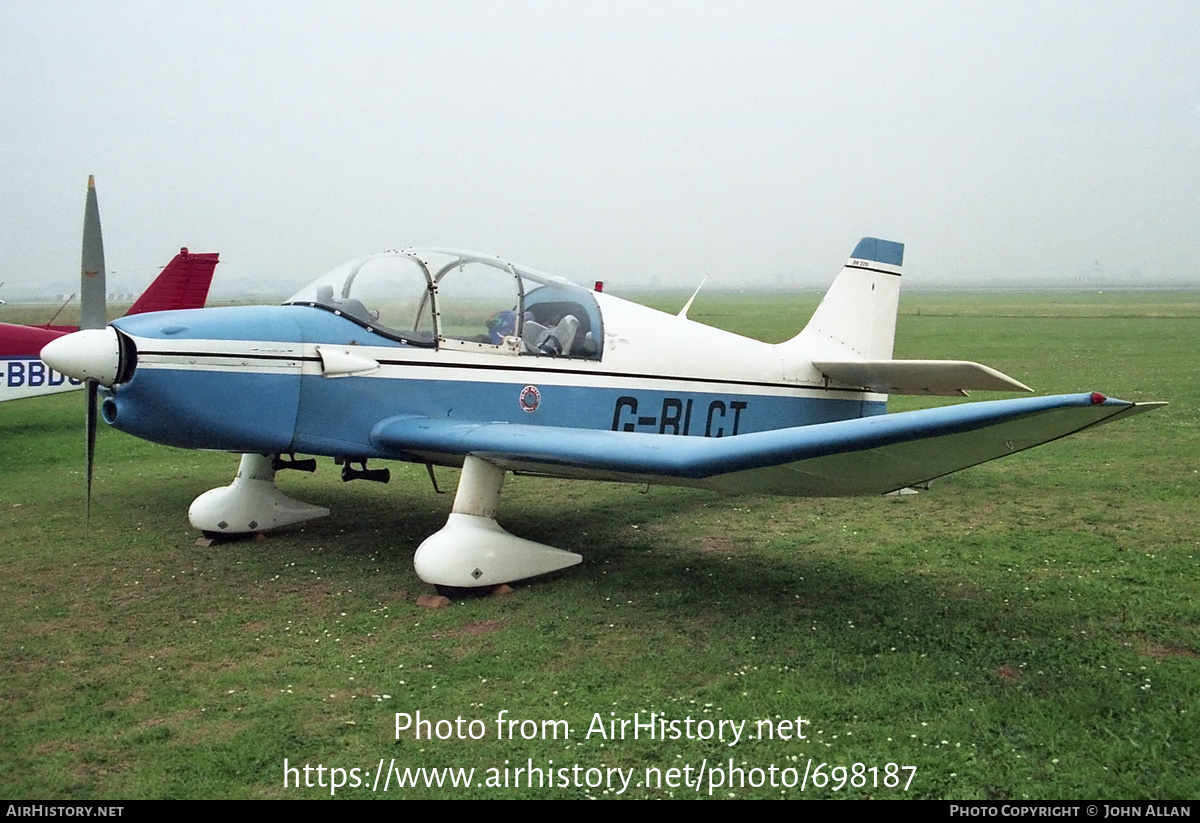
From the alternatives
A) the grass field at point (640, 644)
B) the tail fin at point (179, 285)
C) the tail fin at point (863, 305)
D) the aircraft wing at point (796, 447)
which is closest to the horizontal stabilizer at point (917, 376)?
the tail fin at point (863, 305)

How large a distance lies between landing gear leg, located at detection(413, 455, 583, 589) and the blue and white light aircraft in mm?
11

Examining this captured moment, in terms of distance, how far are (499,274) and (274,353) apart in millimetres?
1549

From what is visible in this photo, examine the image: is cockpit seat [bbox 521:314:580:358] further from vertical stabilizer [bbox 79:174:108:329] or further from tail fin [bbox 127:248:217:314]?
tail fin [bbox 127:248:217:314]

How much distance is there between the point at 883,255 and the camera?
841cm

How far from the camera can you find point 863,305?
8.27 meters

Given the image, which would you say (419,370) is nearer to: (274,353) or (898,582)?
(274,353)

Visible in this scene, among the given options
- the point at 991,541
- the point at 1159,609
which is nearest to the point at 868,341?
the point at 991,541

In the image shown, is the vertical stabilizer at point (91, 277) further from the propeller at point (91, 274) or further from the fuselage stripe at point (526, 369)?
the fuselage stripe at point (526, 369)

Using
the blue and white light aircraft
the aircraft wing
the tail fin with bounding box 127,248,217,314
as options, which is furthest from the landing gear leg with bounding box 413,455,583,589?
the tail fin with bounding box 127,248,217,314

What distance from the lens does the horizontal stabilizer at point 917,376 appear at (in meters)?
6.46

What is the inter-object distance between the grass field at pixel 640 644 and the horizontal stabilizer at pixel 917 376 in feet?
3.16

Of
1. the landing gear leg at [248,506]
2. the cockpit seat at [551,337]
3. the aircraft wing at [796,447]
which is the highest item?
the cockpit seat at [551,337]

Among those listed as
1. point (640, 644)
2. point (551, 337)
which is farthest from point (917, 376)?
point (640, 644)

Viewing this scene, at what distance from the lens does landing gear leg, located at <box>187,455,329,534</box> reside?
6.45 m
